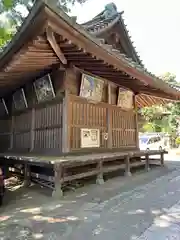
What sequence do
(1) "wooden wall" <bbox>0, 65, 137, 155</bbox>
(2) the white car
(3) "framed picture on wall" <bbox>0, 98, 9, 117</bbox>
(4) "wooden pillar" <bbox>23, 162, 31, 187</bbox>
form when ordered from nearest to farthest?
(4) "wooden pillar" <bbox>23, 162, 31, 187</bbox>, (1) "wooden wall" <bbox>0, 65, 137, 155</bbox>, (3) "framed picture on wall" <bbox>0, 98, 9, 117</bbox>, (2) the white car

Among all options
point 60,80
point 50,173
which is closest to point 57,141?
point 50,173

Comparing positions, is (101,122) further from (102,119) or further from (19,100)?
(19,100)

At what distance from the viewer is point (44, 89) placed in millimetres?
7250

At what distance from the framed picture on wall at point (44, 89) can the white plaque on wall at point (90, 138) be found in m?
1.48

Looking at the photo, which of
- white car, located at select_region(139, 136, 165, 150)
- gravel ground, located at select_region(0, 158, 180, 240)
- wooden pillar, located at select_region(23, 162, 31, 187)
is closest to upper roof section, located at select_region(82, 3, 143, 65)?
wooden pillar, located at select_region(23, 162, 31, 187)

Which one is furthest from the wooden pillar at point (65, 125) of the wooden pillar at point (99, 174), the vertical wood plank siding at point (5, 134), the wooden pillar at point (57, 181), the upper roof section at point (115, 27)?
the vertical wood plank siding at point (5, 134)

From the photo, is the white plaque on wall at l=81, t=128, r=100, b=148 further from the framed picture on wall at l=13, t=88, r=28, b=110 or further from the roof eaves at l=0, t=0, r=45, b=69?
the roof eaves at l=0, t=0, r=45, b=69

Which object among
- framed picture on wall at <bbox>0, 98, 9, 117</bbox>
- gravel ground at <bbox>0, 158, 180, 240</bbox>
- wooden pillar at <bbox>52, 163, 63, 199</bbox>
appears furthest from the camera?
framed picture on wall at <bbox>0, 98, 9, 117</bbox>

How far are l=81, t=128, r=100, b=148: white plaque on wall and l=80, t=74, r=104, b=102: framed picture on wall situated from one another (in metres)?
1.05

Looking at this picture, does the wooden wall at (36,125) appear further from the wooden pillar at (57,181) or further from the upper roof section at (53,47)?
the wooden pillar at (57,181)

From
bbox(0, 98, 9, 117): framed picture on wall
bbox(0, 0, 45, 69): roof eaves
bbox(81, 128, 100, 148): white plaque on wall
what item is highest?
bbox(0, 0, 45, 69): roof eaves

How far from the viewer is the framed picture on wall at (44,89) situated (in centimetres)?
695

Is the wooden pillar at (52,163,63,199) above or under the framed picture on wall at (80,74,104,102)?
under

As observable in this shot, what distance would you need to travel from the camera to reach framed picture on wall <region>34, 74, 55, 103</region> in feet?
22.8
